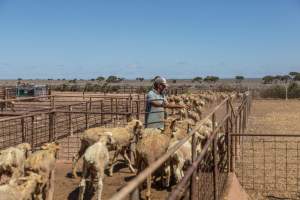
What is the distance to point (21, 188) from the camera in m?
5.02

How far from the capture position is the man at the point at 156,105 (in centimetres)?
916

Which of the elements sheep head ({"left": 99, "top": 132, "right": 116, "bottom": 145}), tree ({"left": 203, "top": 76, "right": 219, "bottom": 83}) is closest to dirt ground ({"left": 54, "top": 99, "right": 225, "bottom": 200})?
sheep head ({"left": 99, "top": 132, "right": 116, "bottom": 145})

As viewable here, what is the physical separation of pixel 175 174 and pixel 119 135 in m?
1.67

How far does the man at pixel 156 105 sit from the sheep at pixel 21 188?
395cm

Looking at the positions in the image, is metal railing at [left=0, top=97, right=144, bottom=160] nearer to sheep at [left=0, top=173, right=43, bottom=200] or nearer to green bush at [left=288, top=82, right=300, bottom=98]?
sheep at [left=0, top=173, right=43, bottom=200]

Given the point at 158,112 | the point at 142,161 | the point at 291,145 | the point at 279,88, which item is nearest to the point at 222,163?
the point at 158,112

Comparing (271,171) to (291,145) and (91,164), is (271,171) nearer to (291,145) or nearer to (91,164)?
(291,145)

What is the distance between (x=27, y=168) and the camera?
6086 mm

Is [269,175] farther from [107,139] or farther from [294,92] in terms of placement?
[294,92]

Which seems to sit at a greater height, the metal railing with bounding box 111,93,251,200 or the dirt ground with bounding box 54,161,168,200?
the metal railing with bounding box 111,93,251,200

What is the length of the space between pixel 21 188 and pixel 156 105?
174 inches

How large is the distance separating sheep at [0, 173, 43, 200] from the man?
156 inches

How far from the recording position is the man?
9.16 m

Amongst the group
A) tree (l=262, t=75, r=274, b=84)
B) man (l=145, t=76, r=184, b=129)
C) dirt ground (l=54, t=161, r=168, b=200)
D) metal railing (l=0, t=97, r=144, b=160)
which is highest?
tree (l=262, t=75, r=274, b=84)
